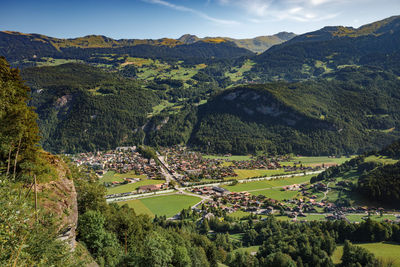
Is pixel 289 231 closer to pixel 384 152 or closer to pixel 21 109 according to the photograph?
pixel 21 109

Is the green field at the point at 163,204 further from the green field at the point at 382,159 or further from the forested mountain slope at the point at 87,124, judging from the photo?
the forested mountain slope at the point at 87,124

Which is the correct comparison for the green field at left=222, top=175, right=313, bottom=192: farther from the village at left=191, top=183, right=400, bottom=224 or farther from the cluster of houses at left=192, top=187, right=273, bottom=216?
the village at left=191, top=183, right=400, bottom=224

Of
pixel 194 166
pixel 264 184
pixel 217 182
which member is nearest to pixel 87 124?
pixel 194 166

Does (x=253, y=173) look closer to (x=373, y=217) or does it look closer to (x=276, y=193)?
(x=276, y=193)

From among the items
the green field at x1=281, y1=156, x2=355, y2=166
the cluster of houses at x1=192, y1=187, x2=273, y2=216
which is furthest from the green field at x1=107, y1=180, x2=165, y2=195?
the green field at x1=281, y1=156, x2=355, y2=166

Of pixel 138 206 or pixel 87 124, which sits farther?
pixel 87 124

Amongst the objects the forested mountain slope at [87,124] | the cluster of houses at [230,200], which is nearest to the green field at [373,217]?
the cluster of houses at [230,200]

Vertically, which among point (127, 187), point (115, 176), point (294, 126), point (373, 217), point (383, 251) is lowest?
point (127, 187)

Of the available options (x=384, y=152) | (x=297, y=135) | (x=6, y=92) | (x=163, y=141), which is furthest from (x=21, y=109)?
(x=297, y=135)
